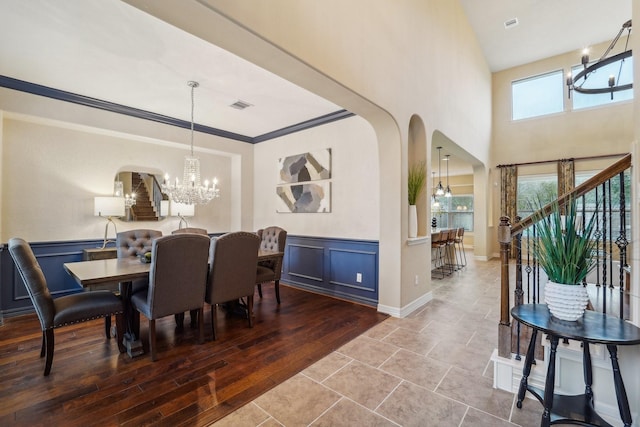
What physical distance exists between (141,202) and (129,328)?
2655mm

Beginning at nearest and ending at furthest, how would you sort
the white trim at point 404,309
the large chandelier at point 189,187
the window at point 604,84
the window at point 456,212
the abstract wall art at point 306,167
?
the white trim at point 404,309 < the large chandelier at point 189,187 < the abstract wall art at point 306,167 < the window at point 604,84 < the window at point 456,212

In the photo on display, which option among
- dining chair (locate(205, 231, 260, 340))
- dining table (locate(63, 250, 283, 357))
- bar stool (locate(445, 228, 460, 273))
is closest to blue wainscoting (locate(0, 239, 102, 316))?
dining table (locate(63, 250, 283, 357))

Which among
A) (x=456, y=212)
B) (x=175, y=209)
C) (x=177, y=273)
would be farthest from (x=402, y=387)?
(x=456, y=212)

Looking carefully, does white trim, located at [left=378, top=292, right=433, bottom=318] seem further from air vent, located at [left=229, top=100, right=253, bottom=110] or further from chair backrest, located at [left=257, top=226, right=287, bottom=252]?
air vent, located at [left=229, top=100, right=253, bottom=110]

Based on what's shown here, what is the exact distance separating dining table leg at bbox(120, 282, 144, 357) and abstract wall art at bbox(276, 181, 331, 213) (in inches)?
110

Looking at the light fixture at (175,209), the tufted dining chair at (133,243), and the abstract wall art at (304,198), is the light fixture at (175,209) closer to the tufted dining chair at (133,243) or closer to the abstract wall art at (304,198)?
the tufted dining chair at (133,243)

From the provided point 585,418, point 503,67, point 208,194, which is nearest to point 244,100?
point 208,194

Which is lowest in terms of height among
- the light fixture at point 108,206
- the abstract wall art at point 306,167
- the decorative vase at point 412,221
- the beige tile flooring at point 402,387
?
the beige tile flooring at point 402,387

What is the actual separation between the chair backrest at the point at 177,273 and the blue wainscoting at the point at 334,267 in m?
2.21

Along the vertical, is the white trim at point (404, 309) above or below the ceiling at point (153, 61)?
below

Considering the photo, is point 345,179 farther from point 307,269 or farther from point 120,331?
point 120,331

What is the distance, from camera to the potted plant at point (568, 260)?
1625mm

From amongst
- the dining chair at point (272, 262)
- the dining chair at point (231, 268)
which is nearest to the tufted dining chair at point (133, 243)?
the dining chair at point (231, 268)

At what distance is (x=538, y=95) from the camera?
303 inches
